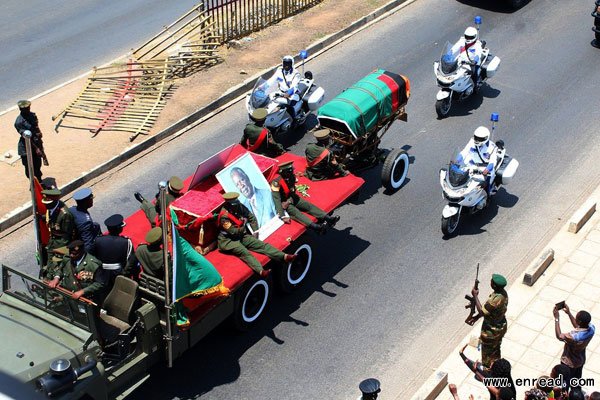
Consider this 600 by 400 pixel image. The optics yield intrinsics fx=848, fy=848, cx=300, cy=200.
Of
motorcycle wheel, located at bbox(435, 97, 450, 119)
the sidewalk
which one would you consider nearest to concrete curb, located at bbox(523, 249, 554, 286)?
the sidewalk

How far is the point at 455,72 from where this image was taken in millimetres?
18891

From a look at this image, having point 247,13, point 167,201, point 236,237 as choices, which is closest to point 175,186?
point 167,201

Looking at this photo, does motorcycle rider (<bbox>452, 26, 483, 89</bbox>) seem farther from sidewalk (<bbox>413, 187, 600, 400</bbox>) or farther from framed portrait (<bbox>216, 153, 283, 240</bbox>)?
framed portrait (<bbox>216, 153, 283, 240</bbox>)

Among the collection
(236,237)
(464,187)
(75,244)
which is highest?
(75,244)

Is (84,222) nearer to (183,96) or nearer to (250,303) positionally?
(250,303)

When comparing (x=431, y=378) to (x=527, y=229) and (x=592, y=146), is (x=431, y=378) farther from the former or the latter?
(x=592, y=146)

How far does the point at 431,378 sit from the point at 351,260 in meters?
3.47

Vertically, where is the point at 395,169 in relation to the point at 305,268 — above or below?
below

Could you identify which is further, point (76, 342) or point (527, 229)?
point (527, 229)

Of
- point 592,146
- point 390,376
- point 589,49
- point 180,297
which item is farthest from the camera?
point 589,49

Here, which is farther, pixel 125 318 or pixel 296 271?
pixel 296 271

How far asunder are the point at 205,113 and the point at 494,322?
9847 mm

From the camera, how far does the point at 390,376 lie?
12234 mm

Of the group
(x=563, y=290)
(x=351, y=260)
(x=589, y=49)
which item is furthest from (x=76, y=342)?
(x=589, y=49)
